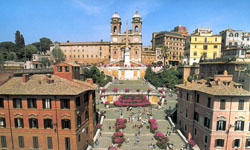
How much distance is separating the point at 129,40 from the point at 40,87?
8174cm

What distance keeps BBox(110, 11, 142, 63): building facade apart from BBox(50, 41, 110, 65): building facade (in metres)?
8.49

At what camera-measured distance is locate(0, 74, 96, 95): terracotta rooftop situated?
23.0 metres

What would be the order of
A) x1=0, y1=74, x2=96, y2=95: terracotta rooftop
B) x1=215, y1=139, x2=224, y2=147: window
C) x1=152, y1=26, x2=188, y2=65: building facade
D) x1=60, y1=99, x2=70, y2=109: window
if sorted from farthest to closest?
x1=152, y1=26, x2=188, y2=65: building facade < x1=215, y1=139, x2=224, y2=147: window < x1=60, y1=99, x2=70, y2=109: window < x1=0, y1=74, x2=96, y2=95: terracotta rooftop

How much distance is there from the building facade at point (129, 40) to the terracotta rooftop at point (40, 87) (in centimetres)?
7400

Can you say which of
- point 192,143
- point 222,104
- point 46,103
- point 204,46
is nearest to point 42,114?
point 46,103

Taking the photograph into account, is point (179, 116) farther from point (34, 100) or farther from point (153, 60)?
point (153, 60)

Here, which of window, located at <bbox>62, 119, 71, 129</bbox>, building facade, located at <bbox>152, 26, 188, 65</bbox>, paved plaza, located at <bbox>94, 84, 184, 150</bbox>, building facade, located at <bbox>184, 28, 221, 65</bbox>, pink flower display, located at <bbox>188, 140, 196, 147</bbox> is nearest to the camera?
window, located at <bbox>62, 119, 71, 129</bbox>

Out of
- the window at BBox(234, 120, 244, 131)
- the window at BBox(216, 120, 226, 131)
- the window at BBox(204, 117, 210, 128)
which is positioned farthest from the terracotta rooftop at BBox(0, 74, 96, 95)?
the window at BBox(234, 120, 244, 131)

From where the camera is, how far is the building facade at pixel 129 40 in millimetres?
98312

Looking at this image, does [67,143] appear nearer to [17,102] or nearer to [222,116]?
[17,102]

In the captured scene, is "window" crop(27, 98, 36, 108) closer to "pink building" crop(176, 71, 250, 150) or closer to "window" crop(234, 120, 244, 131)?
"pink building" crop(176, 71, 250, 150)

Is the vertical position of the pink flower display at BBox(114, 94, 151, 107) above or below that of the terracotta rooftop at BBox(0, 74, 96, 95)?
below

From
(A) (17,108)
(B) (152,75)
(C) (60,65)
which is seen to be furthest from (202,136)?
(B) (152,75)

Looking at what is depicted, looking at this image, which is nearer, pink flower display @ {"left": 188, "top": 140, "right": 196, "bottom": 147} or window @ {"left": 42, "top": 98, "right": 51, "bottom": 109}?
window @ {"left": 42, "top": 98, "right": 51, "bottom": 109}
